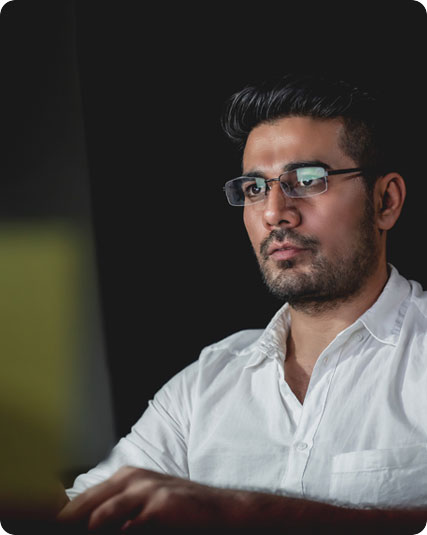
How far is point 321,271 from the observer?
0.76 m

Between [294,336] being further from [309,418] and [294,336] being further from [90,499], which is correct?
[90,499]

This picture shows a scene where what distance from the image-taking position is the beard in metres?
0.76

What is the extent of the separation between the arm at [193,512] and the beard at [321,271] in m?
0.26

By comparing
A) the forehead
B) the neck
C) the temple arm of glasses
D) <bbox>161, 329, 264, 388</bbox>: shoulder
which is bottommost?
<bbox>161, 329, 264, 388</bbox>: shoulder

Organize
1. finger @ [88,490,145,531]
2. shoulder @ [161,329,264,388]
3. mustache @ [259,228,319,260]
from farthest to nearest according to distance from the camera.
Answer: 1. shoulder @ [161,329,264,388]
2. mustache @ [259,228,319,260]
3. finger @ [88,490,145,531]

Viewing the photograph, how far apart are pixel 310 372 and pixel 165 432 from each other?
0.76 feet

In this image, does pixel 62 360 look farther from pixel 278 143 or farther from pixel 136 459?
pixel 278 143

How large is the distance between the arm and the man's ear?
1.20 ft

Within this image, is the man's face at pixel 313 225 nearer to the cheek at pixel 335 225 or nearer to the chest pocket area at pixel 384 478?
the cheek at pixel 335 225

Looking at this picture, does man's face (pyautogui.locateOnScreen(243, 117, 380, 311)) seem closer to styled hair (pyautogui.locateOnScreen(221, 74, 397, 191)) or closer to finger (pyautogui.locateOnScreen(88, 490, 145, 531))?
styled hair (pyautogui.locateOnScreen(221, 74, 397, 191))

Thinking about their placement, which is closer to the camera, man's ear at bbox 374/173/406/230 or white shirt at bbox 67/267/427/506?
white shirt at bbox 67/267/427/506

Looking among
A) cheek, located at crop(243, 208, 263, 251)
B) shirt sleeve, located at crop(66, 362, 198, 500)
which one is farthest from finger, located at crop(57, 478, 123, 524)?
cheek, located at crop(243, 208, 263, 251)

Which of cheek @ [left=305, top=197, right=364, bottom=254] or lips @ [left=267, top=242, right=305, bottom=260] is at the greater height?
cheek @ [left=305, top=197, right=364, bottom=254]

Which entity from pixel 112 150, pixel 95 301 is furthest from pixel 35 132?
pixel 95 301
